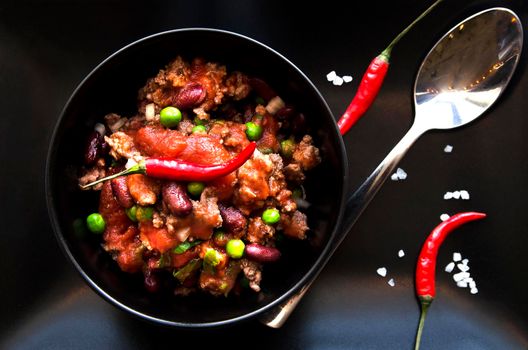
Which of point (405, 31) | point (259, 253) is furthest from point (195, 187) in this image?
point (405, 31)

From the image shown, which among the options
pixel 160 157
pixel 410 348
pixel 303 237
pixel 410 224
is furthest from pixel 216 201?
pixel 410 348

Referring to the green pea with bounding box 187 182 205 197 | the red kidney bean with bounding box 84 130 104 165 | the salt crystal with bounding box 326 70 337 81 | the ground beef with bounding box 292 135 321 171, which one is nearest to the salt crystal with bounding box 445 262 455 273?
the ground beef with bounding box 292 135 321 171

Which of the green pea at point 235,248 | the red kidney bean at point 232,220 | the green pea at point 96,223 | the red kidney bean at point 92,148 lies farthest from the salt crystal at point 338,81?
the green pea at point 96,223

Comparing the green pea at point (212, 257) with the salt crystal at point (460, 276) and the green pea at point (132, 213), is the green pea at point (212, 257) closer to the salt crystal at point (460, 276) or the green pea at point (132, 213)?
the green pea at point (132, 213)

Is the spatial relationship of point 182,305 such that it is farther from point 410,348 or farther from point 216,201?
point 410,348

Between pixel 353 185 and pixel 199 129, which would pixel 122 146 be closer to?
pixel 199 129
